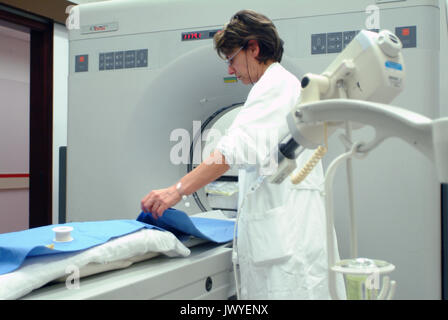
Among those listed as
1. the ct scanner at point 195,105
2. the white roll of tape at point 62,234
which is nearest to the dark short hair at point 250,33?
the ct scanner at point 195,105

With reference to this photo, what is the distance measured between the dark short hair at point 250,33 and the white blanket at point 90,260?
0.63 m

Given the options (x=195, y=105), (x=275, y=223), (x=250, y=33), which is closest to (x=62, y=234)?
(x=275, y=223)

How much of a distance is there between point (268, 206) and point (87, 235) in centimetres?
50

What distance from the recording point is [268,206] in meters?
1.26

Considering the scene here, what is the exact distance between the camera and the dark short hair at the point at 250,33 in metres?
1.35

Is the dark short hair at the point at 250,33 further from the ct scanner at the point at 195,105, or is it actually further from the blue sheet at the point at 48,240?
the blue sheet at the point at 48,240

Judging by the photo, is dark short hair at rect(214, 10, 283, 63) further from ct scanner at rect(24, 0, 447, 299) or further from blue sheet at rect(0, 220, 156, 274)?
blue sheet at rect(0, 220, 156, 274)

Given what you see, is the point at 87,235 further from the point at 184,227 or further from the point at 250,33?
the point at 250,33

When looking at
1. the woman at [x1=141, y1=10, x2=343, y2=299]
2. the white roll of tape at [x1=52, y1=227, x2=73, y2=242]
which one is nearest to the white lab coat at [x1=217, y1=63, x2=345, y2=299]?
the woman at [x1=141, y1=10, x2=343, y2=299]

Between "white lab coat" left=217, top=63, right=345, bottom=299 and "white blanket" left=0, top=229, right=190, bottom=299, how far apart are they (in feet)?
0.67

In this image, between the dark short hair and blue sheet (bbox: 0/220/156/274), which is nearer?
blue sheet (bbox: 0/220/156/274)

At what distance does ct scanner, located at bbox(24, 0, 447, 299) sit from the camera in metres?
1.50
